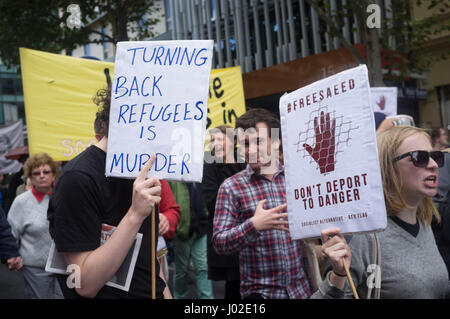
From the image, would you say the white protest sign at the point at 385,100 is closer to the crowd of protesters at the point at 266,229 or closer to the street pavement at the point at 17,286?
the crowd of protesters at the point at 266,229

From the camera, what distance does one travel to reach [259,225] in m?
2.47

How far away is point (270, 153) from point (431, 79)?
36.6 feet

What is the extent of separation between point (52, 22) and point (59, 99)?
8217 millimetres

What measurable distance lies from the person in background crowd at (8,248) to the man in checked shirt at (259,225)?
1938mm

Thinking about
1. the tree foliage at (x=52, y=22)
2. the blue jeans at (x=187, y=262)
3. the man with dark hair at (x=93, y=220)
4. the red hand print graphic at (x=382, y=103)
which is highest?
the tree foliage at (x=52, y=22)

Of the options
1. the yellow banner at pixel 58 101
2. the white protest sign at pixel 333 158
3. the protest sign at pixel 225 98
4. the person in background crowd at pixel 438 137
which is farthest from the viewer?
the protest sign at pixel 225 98

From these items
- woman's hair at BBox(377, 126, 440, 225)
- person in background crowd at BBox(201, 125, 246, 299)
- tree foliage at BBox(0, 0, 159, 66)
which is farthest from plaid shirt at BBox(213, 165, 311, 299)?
tree foliage at BBox(0, 0, 159, 66)

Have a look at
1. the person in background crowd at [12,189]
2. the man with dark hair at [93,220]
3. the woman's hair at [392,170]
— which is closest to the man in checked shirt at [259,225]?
the woman's hair at [392,170]

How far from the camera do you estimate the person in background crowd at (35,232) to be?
4.08 meters

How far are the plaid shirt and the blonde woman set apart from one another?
2.61 ft

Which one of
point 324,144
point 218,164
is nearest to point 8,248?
point 218,164

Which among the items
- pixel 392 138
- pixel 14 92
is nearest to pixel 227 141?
pixel 392 138
